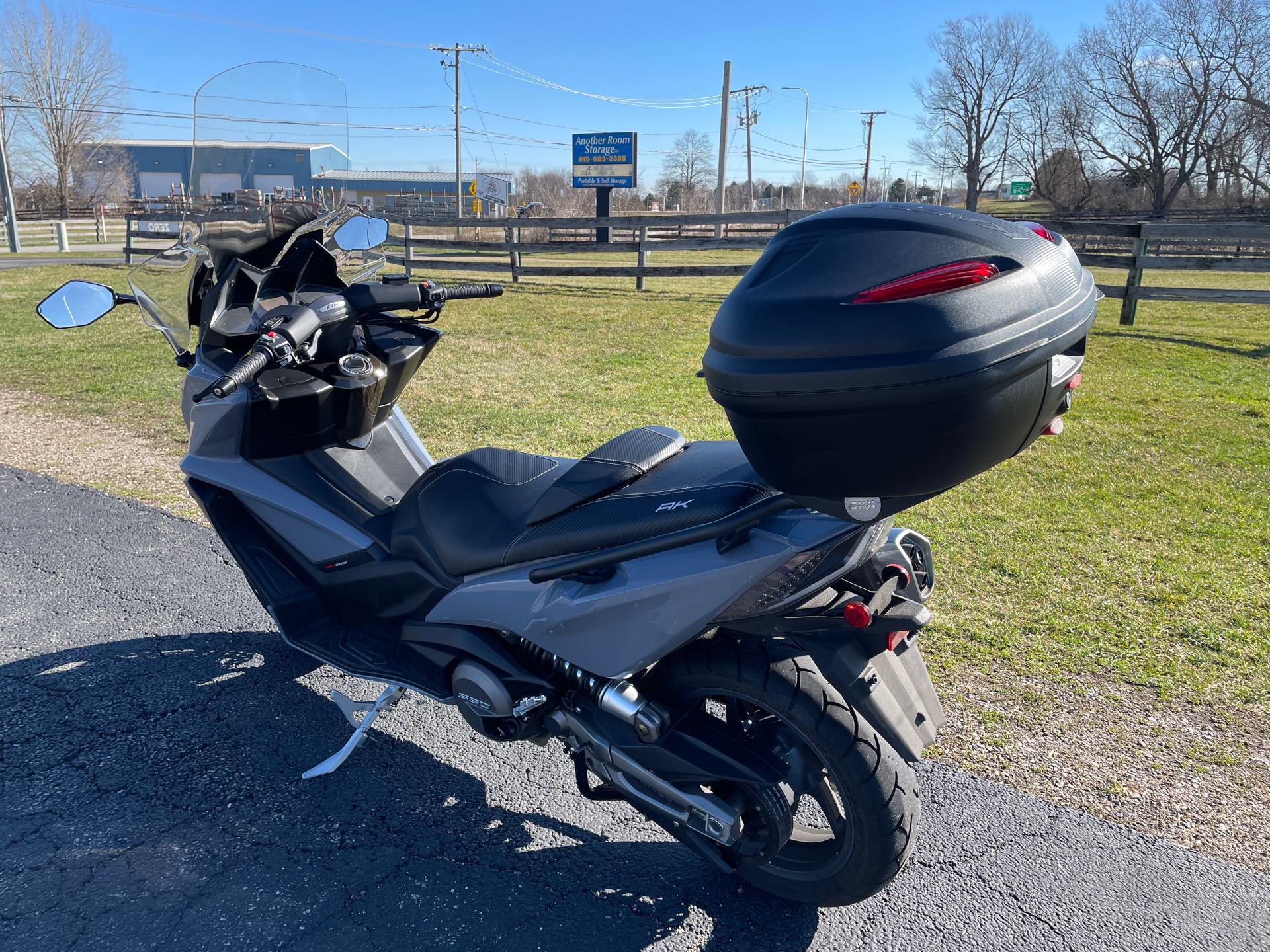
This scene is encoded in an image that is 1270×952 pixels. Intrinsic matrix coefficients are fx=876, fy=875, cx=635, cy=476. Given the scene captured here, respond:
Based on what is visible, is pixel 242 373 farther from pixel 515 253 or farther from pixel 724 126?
pixel 724 126

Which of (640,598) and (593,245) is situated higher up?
(593,245)

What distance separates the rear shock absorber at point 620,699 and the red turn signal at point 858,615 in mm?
486

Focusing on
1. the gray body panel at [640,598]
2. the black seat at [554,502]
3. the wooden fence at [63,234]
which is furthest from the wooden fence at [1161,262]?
the wooden fence at [63,234]

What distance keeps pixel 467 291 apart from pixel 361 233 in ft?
1.29

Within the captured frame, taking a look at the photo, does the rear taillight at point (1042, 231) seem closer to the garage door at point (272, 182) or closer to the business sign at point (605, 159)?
the garage door at point (272, 182)

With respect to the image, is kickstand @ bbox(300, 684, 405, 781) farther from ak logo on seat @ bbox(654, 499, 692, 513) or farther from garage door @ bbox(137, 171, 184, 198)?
garage door @ bbox(137, 171, 184, 198)

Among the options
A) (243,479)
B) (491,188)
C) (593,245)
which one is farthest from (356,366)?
(491,188)

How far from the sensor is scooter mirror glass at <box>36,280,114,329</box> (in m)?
2.70

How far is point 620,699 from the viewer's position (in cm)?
199

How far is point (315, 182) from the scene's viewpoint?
2984mm

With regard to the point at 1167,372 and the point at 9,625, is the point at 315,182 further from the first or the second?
the point at 1167,372

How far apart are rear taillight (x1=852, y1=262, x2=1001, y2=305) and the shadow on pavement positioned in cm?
147

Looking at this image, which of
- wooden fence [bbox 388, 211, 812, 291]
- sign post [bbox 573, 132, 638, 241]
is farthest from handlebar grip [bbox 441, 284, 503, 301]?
sign post [bbox 573, 132, 638, 241]

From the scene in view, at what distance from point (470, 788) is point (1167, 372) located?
27.9ft
